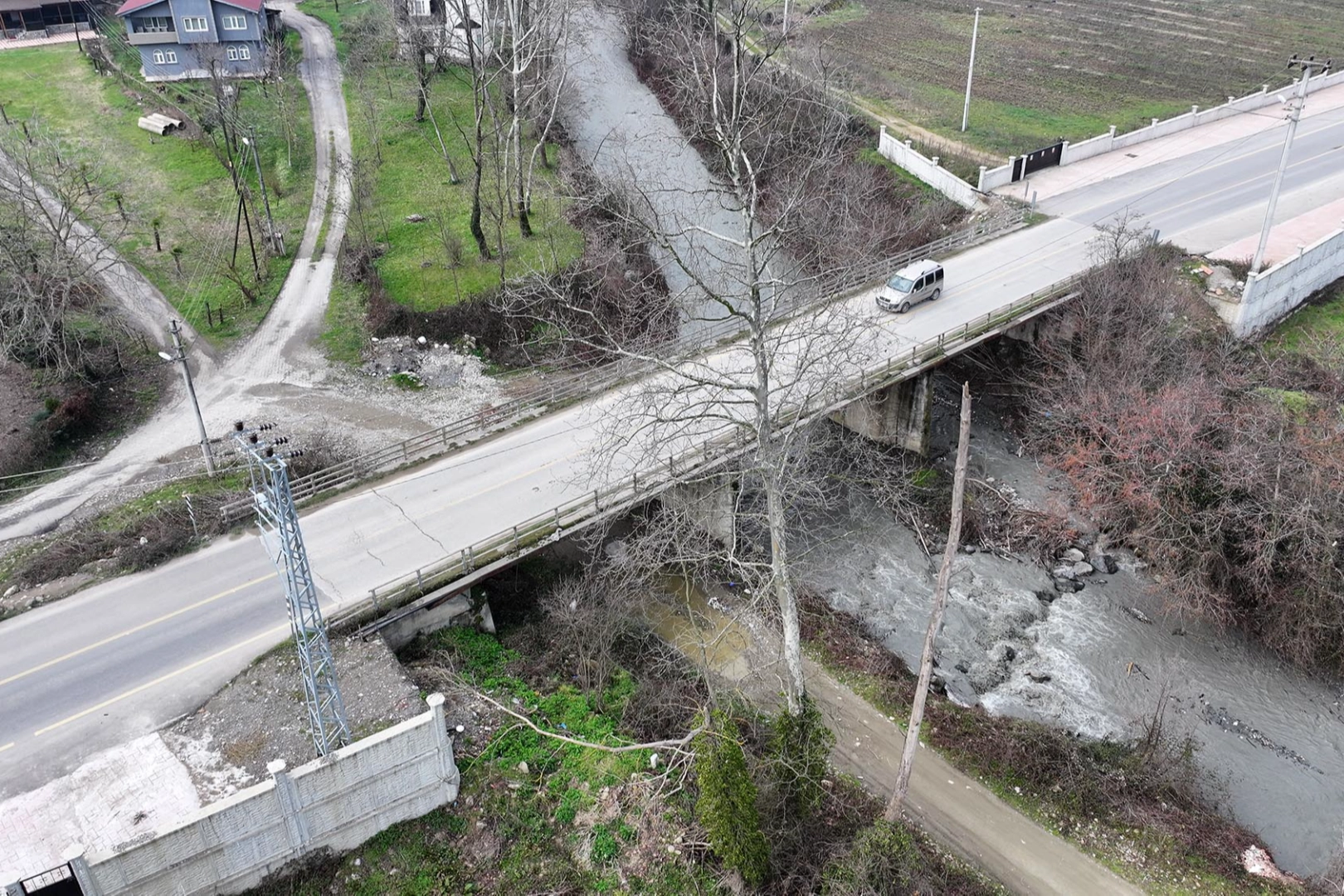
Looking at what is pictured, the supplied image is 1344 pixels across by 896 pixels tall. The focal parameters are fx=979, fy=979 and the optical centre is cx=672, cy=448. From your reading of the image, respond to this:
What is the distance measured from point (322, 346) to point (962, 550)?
24.1 metres

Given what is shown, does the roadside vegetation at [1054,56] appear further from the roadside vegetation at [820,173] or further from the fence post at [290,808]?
the fence post at [290,808]

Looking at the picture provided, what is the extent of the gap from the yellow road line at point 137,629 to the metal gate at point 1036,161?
39336 mm

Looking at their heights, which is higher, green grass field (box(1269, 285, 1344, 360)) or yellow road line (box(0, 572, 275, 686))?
yellow road line (box(0, 572, 275, 686))

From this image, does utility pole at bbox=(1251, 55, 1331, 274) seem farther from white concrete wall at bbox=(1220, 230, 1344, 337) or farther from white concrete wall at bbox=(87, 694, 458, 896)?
white concrete wall at bbox=(87, 694, 458, 896)

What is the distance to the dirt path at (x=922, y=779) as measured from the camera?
768 inches

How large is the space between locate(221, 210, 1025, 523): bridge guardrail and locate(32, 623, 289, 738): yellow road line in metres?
4.50

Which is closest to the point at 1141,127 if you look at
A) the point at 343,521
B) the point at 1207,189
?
the point at 1207,189

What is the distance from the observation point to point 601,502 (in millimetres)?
25047

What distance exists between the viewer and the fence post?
16859 mm

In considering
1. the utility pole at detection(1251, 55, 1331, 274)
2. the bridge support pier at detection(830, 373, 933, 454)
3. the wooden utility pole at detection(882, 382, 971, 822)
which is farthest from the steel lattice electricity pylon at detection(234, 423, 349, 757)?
the utility pole at detection(1251, 55, 1331, 274)

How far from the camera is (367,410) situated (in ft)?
109

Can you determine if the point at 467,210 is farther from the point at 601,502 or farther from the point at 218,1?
the point at 601,502

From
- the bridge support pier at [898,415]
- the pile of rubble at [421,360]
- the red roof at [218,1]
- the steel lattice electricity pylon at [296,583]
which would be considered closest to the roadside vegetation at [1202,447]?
the bridge support pier at [898,415]

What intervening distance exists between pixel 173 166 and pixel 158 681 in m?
38.0
